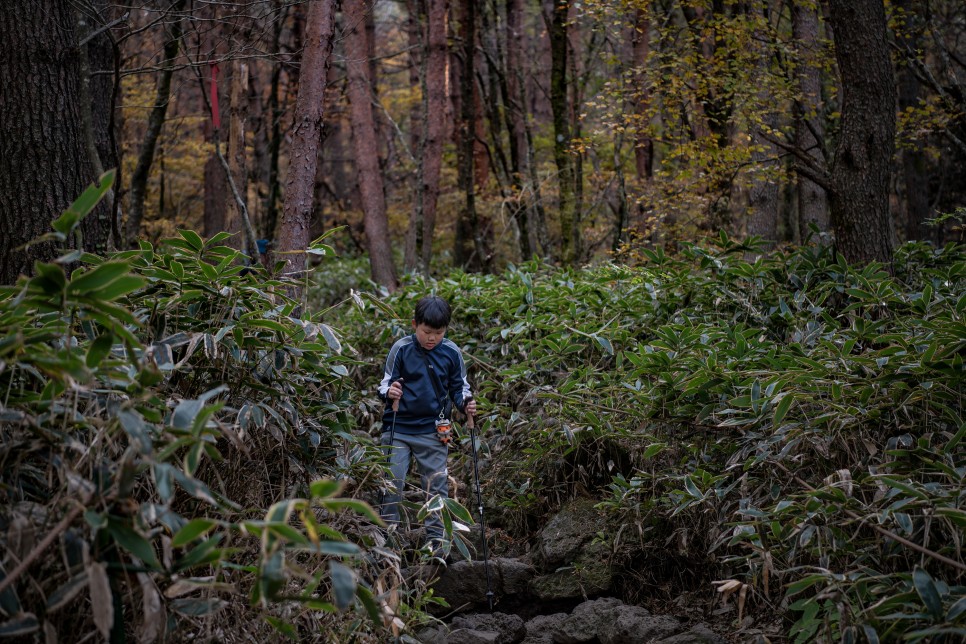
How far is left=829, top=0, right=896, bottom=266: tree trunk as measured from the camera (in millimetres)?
6414

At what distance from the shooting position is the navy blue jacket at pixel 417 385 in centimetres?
527

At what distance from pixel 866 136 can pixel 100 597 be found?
21.0 feet

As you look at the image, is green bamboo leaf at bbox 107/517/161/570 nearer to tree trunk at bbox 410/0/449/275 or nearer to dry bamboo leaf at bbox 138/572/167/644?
dry bamboo leaf at bbox 138/572/167/644

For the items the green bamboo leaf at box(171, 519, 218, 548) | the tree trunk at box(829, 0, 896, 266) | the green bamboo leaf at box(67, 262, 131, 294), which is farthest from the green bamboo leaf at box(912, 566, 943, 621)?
the tree trunk at box(829, 0, 896, 266)

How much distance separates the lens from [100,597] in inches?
81.5

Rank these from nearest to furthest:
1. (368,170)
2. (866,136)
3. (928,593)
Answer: (928,593) < (866,136) < (368,170)

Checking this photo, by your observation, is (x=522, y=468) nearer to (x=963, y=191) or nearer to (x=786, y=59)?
(x=786, y=59)

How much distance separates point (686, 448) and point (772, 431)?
23.5 inches

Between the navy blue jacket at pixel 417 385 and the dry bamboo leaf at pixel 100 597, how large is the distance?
313 centimetres

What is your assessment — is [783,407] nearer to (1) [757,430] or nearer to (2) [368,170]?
(1) [757,430]

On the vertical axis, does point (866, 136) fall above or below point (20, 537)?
above

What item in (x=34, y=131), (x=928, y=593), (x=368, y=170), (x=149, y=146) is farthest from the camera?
(x=368, y=170)

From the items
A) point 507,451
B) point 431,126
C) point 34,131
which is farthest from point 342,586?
point 431,126

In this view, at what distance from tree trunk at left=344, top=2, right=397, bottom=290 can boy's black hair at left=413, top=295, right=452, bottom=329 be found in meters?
5.53
